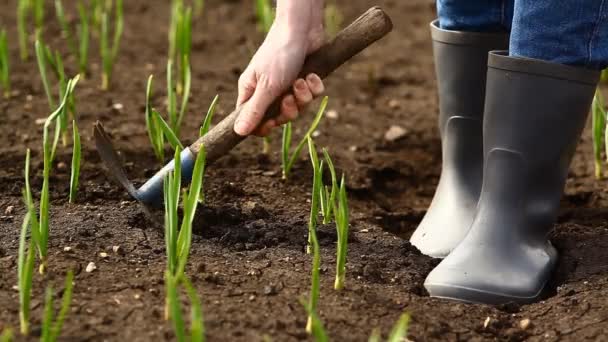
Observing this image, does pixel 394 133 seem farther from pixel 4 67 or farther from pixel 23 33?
pixel 23 33

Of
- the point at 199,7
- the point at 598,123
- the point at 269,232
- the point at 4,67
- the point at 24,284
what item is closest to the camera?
the point at 24,284

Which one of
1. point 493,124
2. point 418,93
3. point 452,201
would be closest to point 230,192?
point 452,201

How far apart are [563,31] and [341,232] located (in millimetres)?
573

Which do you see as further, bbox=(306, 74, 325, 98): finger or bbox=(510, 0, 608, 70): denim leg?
bbox=(306, 74, 325, 98): finger

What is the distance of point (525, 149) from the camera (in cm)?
212

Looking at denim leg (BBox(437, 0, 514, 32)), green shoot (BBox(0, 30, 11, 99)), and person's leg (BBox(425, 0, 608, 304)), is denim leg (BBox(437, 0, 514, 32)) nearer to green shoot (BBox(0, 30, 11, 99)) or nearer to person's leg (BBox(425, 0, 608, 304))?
person's leg (BBox(425, 0, 608, 304))

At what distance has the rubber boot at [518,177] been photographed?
81.9 inches

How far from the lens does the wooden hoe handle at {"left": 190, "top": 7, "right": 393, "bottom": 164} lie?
7.22ft

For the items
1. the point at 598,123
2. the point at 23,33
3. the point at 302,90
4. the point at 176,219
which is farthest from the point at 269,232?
the point at 23,33

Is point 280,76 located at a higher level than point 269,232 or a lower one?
higher

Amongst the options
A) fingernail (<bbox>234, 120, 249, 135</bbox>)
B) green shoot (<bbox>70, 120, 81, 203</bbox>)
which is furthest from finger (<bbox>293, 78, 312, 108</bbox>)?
green shoot (<bbox>70, 120, 81, 203</bbox>)

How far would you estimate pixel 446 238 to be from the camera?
2.39 meters

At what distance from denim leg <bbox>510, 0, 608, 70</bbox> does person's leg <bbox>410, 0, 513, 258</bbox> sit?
290mm

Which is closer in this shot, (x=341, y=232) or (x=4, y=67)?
(x=341, y=232)
